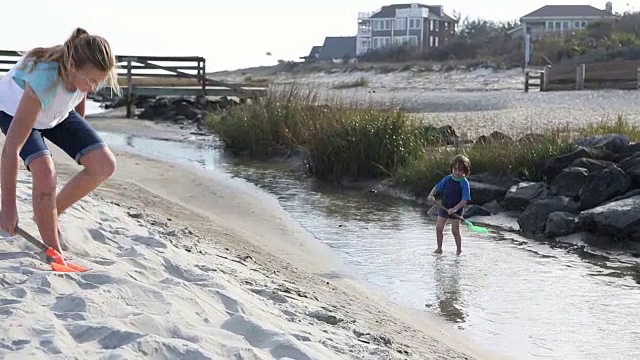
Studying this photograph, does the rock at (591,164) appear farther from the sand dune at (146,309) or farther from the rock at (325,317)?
the rock at (325,317)

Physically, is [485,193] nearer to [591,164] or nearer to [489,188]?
[489,188]

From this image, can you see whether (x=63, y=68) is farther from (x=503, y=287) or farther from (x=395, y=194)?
(x=395, y=194)

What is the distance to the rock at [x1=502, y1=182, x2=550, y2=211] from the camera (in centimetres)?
1133

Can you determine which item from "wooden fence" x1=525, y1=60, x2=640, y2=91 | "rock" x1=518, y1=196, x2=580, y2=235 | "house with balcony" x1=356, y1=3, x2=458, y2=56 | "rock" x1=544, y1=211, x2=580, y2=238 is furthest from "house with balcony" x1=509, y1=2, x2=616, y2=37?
"rock" x1=544, y1=211, x2=580, y2=238

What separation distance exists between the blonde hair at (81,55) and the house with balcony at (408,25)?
8298cm

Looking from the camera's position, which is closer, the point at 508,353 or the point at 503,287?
the point at 508,353

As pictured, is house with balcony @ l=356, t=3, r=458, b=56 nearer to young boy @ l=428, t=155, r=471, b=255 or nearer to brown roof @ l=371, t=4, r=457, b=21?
brown roof @ l=371, t=4, r=457, b=21

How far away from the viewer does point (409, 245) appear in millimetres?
9414

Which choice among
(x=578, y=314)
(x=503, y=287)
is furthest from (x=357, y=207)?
(x=578, y=314)

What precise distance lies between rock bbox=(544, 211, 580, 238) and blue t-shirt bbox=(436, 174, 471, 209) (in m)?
1.37

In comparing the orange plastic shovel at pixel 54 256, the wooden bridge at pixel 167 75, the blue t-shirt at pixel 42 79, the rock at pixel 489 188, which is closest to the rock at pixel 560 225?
the rock at pixel 489 188

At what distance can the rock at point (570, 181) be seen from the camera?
1107 cm

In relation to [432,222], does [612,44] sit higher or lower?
Result: higher

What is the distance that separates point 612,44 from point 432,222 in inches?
1336
